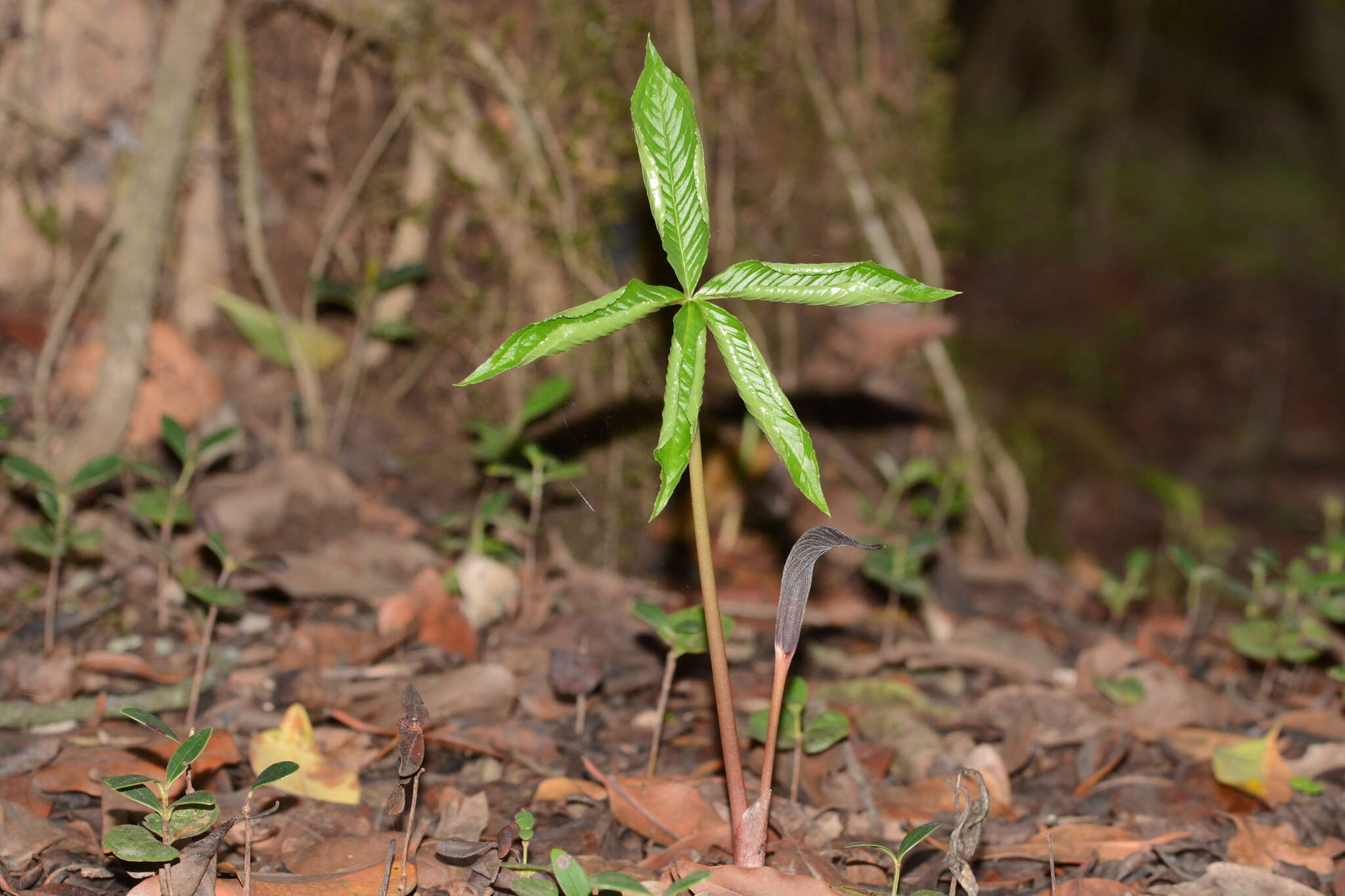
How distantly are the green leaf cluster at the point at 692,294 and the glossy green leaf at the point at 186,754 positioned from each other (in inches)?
20.7

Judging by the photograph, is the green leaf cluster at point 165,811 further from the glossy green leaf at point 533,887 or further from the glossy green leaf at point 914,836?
the glossy green leaf at point 914,836

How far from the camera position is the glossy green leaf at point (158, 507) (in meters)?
1.78

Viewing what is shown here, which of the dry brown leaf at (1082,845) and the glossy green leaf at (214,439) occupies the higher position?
the glossy green leaf at (214,439)

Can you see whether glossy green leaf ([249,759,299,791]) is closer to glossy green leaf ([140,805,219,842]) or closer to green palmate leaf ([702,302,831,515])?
glossy green leaf ([140,805,219,842])

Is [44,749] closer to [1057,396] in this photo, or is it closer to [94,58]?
[94,58]

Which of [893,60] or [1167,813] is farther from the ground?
[893,60]

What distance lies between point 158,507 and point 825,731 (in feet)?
3.90

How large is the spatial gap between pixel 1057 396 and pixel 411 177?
5238mm

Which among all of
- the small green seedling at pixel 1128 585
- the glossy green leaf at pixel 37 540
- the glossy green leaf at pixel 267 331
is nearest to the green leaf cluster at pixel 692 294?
the glossy green leaf at pixel 37 540

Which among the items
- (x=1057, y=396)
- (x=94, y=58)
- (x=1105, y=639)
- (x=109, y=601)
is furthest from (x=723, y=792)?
(x=1057, y=396)

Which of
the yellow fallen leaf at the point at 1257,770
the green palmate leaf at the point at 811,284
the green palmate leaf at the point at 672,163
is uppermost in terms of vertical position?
the green palmate leaf at the point at 672,163

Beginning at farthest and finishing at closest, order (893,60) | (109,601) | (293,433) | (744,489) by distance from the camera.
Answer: (893,60), (744,489), (293,433), (109,601)

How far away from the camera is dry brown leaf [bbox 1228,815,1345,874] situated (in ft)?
4.66

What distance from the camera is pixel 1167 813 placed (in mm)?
1553
